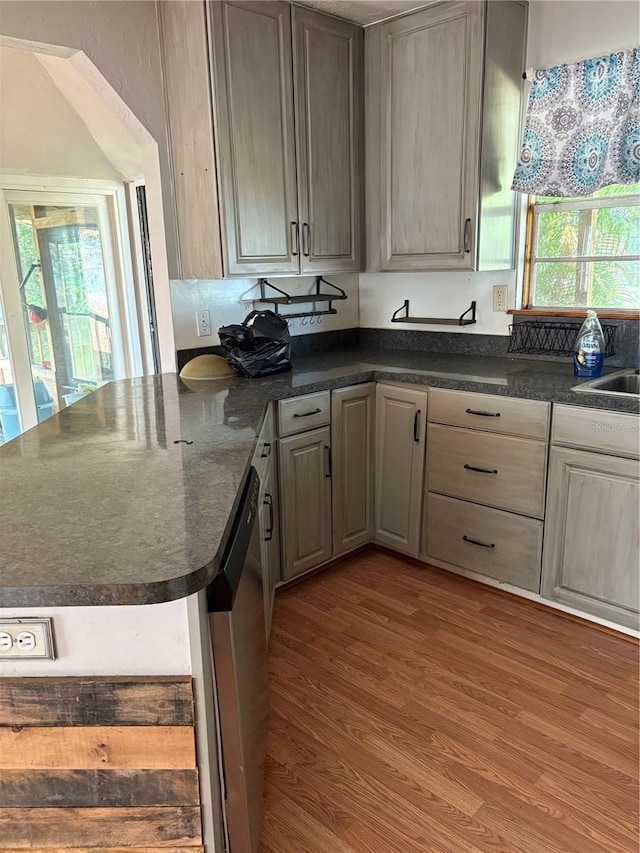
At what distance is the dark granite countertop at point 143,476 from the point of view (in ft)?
3.19

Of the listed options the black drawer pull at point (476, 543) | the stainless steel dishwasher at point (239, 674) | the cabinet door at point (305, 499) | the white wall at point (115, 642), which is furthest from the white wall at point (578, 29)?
the white wall at point (115, 642)

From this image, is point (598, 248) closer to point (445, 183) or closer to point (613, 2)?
point (445, 183)

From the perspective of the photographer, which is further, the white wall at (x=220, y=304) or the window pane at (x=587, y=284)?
the white wall at (x=220, y=304)

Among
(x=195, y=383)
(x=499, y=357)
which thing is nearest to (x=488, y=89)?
(x=499, y=357)

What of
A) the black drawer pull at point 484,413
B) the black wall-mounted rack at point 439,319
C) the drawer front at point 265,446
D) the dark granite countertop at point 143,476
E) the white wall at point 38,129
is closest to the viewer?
the dark granite countertop at point 143,476

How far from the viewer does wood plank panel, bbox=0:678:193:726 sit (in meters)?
1.02

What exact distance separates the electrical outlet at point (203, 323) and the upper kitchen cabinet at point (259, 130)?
21 cm

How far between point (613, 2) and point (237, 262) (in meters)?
1.78

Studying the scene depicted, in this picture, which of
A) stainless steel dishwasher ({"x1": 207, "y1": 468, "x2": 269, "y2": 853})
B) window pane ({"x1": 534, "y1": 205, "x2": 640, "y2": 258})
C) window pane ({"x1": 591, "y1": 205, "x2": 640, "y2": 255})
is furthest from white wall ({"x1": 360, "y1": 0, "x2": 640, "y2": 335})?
stainless steel dishwasher ({"x1": 207, "y1": 468, "x2": 269, "y2": 853})

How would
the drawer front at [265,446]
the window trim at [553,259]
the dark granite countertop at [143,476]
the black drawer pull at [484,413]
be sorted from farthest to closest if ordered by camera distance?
the window trim at [553,259] → the black drawer pull at [484,413] → the drawer front at [265,446] → the dark granite countertop at [143,476]

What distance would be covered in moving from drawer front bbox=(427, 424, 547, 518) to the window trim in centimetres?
69

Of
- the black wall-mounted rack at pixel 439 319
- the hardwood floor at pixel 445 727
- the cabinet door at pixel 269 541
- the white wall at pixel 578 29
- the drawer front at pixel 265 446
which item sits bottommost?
the hardwood floor at pixel 445 727

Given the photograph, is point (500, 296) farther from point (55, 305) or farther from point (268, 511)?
point (55, 305)

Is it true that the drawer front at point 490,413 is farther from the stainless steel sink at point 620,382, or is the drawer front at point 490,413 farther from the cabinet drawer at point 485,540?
the cabinet drawer at point 485,540
